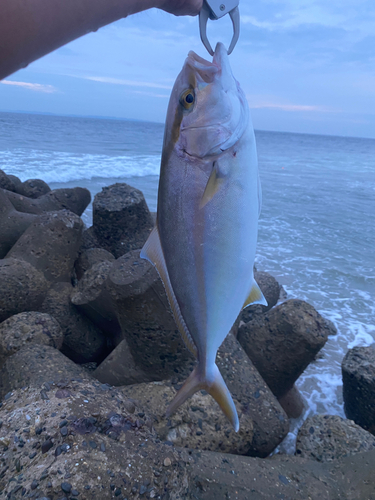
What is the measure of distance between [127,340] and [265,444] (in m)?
1.25

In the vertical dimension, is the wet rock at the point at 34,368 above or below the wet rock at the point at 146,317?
below

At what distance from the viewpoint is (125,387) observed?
271 centimetres

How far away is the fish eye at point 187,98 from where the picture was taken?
1.42 metres

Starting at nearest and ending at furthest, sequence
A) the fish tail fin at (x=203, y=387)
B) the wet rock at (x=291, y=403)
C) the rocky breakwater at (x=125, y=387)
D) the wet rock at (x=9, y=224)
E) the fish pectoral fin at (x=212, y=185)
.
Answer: the fish pectoral fin at (x=212, y=185) → the rocky breakwater at (x=125, y=387) → the fish tail fin at (x=203, y=387) → the wet rock at (x=291, y=403) → the wet rock at (x=9, y=224)

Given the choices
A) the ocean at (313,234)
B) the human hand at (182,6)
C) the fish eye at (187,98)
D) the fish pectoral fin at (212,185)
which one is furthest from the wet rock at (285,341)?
the human hand at (182,6)

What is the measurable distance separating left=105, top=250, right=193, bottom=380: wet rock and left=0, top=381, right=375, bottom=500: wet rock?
75 cm

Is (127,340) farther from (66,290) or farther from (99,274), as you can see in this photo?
(66,290)

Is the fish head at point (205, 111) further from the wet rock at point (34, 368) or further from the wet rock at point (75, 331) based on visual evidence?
the wet rock at point (75, 331)

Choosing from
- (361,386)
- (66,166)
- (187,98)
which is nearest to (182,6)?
(187,98)

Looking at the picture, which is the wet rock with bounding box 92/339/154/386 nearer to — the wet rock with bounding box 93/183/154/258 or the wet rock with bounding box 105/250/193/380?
the wet rock with bounding box 105/250/193/380

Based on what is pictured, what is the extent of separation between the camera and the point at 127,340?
2830 millimetres

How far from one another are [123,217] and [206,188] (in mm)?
3077

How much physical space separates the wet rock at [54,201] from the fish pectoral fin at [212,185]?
4191 millimetres

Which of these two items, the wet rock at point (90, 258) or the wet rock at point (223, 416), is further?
the wet rock at point (90, 258)
